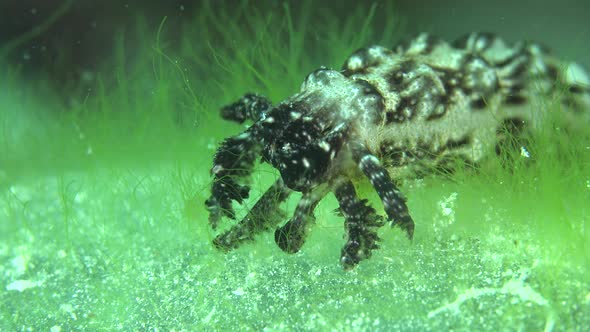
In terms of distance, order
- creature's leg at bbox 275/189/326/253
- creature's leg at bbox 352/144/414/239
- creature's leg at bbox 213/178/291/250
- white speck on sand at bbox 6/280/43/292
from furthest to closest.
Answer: white speck on sand at bbox 6/280/43/292
creature's leg at bbox 213/178/291/250
creature's leg at bbox 275/189/326/253
creature's leg at bbox 352/144/414/239

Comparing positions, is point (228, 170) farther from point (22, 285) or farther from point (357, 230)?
point (22, 285)

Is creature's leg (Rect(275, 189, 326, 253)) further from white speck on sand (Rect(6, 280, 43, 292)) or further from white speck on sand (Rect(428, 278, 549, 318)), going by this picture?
white speck on sand (Rect(6, 280, 43, 292))

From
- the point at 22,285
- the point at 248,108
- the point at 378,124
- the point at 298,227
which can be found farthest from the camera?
the point at 22,285

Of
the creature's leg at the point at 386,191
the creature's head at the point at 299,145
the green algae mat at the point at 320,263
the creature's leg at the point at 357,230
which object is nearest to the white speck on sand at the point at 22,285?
the green algae mat at the point at 320,263

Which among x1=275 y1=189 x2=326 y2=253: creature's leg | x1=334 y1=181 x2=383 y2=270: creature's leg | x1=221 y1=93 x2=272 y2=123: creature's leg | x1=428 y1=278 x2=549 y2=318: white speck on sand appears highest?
x1=221 y1=93 x2=272 y2=123: creature's leg

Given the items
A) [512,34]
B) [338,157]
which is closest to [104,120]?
[338,157]

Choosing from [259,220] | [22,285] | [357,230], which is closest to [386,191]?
[357,230]

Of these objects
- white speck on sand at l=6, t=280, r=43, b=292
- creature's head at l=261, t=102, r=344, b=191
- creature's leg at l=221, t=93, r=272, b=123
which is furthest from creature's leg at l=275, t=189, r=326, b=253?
white speck on sand at l=6, t=280, r=43, b=292
